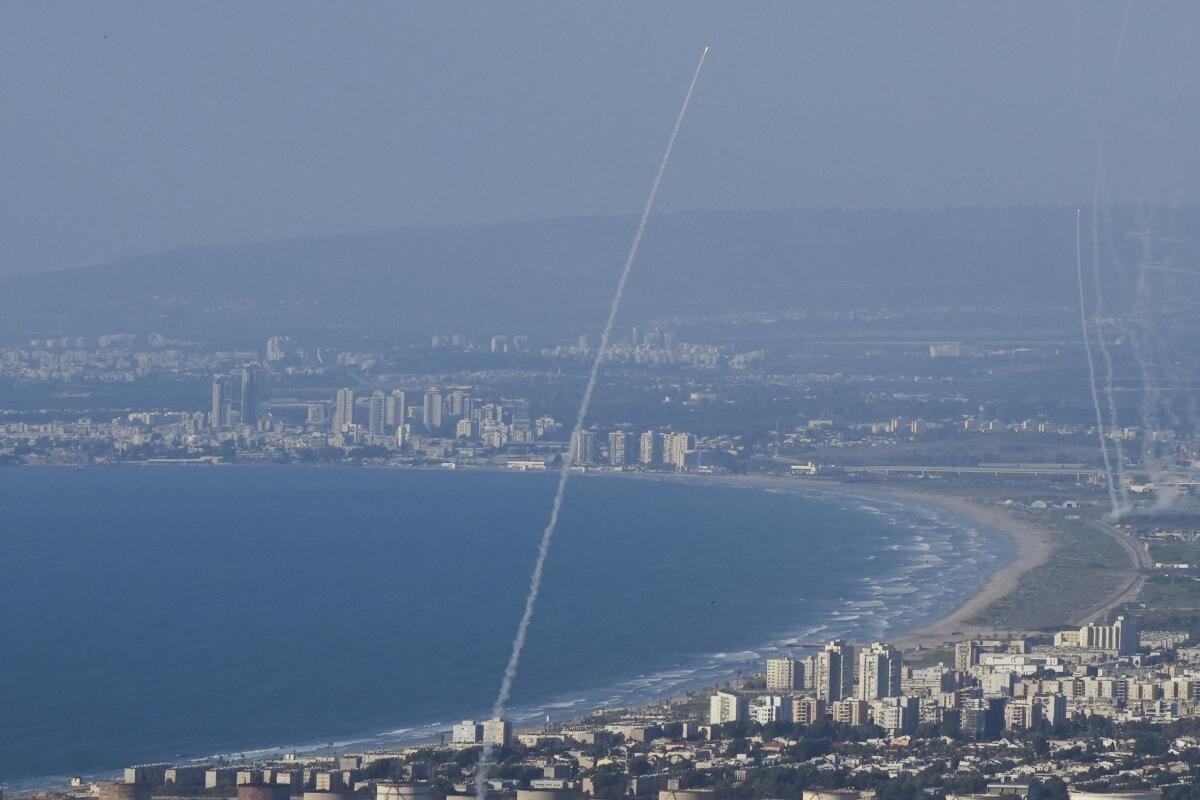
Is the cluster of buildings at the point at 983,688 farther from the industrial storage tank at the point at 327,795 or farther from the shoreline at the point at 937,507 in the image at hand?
the industrial storage tank at the point at 327,795

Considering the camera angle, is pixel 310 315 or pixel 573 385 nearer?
pixel 573 385

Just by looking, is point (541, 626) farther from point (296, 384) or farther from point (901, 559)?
point (296, 384)

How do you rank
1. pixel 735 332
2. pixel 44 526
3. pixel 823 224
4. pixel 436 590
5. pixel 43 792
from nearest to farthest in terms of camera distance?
pixel 43 792 < pixel 436 590 < pixel 44 526 < pixel 735 332 < pixel 823 224

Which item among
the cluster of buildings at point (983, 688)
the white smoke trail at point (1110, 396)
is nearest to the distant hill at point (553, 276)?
the white smoke trail at point (1110, 396)

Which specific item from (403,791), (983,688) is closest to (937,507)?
(983,688)

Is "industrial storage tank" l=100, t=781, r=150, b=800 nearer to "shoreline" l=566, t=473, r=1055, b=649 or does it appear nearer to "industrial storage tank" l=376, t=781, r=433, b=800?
"industrial storage tank" l=376, t=781, r=433, b=800

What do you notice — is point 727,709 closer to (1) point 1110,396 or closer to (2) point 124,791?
(2) point 124,791

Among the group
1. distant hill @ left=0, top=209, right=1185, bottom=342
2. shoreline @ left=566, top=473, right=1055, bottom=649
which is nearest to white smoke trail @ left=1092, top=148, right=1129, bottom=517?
shoreline @ left=566, top=473, right=1055, bottom=649

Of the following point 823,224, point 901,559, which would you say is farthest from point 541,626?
point 823,224
